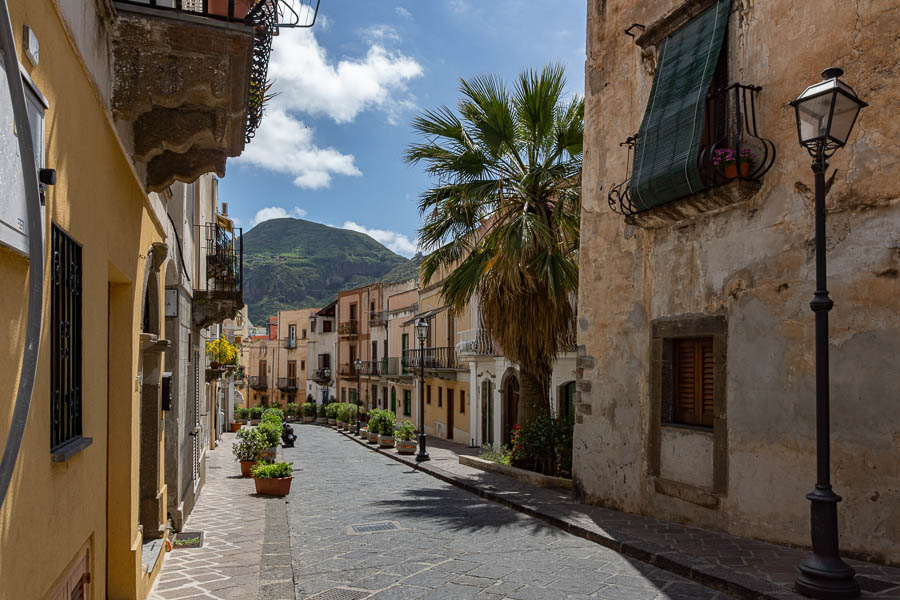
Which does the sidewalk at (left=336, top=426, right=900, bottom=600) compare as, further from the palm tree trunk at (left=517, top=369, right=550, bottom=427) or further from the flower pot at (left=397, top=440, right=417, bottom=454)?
the flower pot at (left=397, top=440, right=417, bottom=454)

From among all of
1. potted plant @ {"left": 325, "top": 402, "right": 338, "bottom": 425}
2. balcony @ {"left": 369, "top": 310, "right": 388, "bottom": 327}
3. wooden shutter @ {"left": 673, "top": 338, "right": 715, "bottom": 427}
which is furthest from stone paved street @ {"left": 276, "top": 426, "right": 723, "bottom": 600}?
potted plant @ {"left": 325, "top": 402, "right": 338, "bottom": 425}

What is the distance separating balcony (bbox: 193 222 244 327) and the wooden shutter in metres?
7.70

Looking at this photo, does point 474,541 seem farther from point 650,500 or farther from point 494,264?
point 494,264

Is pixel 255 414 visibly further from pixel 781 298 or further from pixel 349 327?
pixel 781 298

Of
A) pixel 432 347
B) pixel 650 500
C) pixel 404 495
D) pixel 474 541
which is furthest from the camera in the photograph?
pixel 432 347

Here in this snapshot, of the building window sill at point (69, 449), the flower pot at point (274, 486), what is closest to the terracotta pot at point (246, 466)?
the flower pot at point (274, 486)

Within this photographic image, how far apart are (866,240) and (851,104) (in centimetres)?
156

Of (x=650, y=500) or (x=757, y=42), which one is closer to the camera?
(x=757, y=42)

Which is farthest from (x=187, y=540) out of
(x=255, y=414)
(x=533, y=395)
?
(x=255, y=414)

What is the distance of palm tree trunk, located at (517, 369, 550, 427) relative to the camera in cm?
1412

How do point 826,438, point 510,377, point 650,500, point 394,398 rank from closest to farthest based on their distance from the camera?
point 826,438
point 650,500
point 510,377
point 394,398

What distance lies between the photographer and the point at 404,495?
1320cm

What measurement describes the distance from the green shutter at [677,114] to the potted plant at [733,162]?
35 cm

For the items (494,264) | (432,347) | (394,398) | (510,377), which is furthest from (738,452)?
(394,398)
